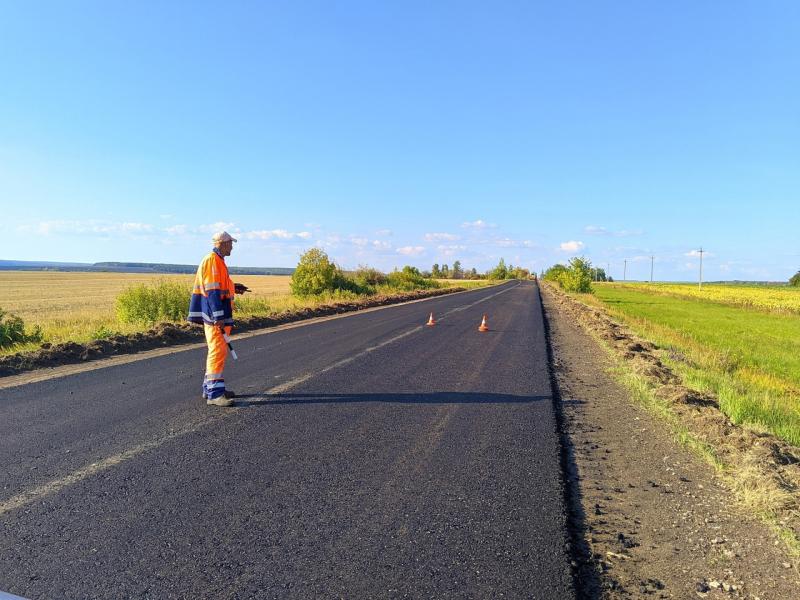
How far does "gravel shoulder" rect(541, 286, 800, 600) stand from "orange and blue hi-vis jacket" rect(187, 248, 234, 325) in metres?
4.28

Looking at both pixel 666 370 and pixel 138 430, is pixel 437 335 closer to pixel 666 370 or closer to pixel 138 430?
pixel 666 370

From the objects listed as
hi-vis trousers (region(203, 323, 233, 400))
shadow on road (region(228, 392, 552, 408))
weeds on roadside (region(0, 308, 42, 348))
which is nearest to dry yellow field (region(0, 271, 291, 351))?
weeds on roadside (region(0, 308, 42, 348))

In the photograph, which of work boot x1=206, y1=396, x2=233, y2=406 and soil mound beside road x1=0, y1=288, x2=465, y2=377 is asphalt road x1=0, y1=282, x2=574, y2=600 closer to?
work boot x1=206, y1=396, x2=233, y2=406

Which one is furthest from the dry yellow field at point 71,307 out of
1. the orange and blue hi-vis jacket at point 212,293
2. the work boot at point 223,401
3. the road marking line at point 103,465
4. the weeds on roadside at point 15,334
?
the road marking line at point 103,465

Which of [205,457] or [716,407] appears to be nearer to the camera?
[205,457]

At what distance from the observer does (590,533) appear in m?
3.60

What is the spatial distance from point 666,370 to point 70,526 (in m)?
9.92

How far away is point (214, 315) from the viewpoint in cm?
641

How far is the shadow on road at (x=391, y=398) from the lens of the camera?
6680 millimetres

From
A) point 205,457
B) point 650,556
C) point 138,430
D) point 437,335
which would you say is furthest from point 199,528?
point 437,335

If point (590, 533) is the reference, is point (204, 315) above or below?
above

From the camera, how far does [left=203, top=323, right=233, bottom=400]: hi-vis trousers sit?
6.43 metres

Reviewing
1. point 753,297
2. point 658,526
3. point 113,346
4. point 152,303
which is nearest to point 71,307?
point 152,303

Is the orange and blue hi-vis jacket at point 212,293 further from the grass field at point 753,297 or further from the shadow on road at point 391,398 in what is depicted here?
the grass field at point 753,297
